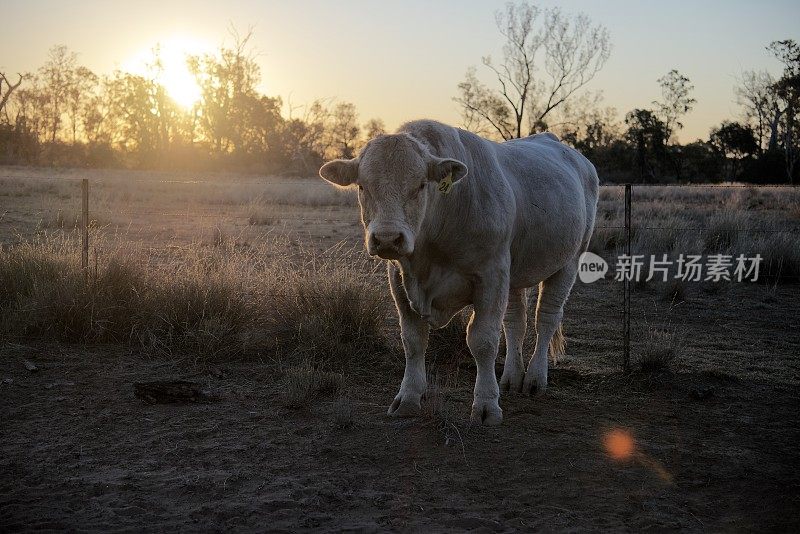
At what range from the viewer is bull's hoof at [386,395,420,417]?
556cm

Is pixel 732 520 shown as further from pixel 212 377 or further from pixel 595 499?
pixel 212 377

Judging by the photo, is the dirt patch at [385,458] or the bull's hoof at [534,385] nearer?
the dirt patch at [385,458]

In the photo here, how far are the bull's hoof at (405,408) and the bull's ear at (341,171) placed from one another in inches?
65.7

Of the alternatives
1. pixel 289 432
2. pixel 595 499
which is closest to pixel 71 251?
pixel 289 432

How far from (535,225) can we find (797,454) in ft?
7.92

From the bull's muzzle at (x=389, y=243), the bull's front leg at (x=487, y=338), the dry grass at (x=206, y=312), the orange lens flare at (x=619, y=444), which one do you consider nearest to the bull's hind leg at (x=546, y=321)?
the bull's front leg at (x=487, y=338)

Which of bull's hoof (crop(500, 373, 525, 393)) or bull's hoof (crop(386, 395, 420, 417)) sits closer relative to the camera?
bull's hoof (crop(386, 395, 420, 417))

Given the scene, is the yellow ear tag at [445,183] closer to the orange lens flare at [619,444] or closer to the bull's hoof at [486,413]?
the bull's hoof at [486,413]

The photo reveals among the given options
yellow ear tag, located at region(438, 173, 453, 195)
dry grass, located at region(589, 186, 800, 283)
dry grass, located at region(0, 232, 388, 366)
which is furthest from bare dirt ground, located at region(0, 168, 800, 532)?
dry grass, located at region(589, 186, 800, 283)

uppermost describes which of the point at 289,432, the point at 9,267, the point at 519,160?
the point at 519,160

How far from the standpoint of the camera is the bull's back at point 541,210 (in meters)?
6.02

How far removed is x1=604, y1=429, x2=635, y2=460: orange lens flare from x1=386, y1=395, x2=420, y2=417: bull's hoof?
1.33 metres

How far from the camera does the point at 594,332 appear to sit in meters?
8.77

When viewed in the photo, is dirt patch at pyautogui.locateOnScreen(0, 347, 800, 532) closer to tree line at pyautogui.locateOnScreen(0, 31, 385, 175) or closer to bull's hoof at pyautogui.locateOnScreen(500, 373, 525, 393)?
bull's hoof at pyautogui.locateOnScreen(500, 373, 525, 393)
